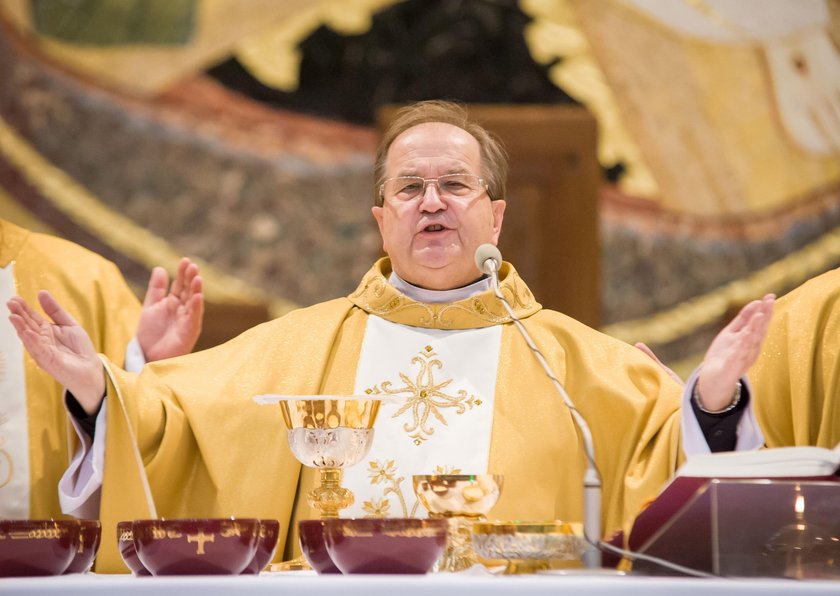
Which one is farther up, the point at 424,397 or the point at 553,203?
the point at 553,203

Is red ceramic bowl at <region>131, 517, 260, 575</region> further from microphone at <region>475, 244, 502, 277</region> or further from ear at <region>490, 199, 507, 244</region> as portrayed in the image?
ear at <region>490, 199, 507, 244</region>

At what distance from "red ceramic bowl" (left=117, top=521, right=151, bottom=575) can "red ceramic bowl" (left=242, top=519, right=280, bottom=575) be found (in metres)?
0.21

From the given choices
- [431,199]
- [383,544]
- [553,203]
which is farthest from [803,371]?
[553,203]

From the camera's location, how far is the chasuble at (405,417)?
3.40 meters

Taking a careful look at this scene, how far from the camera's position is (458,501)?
106 inches

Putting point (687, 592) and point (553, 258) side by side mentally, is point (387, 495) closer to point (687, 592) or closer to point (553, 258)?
point (687, 592)

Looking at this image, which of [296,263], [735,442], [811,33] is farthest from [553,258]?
[735,442]

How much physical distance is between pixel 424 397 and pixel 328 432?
2.90 feet

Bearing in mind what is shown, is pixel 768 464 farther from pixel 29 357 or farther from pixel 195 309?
pixel 29 357

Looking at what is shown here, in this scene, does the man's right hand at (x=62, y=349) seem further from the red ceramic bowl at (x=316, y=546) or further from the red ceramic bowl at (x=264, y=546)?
the red ceramic bowl at (x=316, y=546)

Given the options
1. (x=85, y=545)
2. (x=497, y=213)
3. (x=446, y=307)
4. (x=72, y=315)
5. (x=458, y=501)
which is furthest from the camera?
(x=72, y=315)

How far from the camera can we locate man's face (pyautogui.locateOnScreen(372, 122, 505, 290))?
372 centimetres

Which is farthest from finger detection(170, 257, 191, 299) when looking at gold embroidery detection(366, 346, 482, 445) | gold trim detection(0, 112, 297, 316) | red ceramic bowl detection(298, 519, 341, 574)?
gold trim detection(0, 112, 297, 316)

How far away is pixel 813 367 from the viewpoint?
3.55 m
